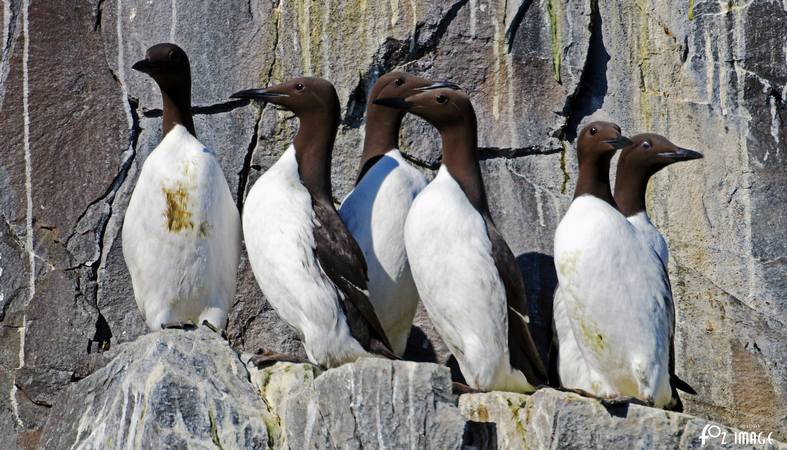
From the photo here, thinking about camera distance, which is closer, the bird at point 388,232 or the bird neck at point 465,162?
the bird neck at point 465,162

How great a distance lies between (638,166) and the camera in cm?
759

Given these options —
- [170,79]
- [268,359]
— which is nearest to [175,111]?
[170,79]

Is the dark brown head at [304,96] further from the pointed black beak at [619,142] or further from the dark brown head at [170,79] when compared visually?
the pointed black beak at [619,142]

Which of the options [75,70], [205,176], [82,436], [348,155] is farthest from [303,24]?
[82,436]

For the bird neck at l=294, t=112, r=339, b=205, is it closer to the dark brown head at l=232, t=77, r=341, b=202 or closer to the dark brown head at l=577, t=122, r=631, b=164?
the dark brown head at l=232, t=77, r=341, b=202

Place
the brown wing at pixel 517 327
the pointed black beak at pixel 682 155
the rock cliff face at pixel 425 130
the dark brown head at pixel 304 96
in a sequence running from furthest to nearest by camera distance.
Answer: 1. the rock cliff face at pixel 425 130
2. the dark brown head at pixel 304 96
3. the pointed black beak at pixel 682 155
4. the brown wing at pixel 517 327

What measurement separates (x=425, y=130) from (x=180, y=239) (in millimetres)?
2231

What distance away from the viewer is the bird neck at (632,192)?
7.63 m

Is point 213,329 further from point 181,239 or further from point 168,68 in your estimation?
point 168,68

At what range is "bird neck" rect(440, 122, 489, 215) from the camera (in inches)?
280

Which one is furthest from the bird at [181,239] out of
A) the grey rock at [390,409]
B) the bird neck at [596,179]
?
the bird neck at [596,179]

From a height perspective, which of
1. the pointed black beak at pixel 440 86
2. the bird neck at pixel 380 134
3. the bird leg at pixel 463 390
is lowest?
the bird leg at pixel 463 390

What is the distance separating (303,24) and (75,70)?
1.46m

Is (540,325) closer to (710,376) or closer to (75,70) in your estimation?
(710,376)
